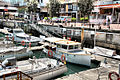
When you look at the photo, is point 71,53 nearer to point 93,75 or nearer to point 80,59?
point 80,59

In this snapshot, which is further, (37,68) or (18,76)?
(37,68)

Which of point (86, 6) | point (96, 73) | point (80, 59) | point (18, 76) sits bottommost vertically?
point (96, 73)

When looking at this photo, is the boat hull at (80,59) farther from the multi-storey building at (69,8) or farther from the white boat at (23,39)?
the multi-storey building at (69,8)

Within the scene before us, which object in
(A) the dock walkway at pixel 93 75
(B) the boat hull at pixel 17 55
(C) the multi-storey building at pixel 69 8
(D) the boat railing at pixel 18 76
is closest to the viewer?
(D) the boat railing at pixel 18 76

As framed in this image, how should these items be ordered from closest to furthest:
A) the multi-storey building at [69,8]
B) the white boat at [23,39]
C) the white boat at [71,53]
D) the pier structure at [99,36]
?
the white boat at [71,53] → the pier structure at [99,36] → the white boat at [23,39] → the multi-storey building at [69,8]

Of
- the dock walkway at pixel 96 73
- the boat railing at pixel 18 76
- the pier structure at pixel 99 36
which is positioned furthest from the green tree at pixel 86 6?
the boat railing at pixel 18 76

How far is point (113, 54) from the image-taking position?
77.6ft

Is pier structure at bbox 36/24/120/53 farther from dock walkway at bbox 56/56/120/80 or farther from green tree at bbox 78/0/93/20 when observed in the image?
dock walkway at bbox 56/56/120/80

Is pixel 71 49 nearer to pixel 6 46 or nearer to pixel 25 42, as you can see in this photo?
pixel 6 46

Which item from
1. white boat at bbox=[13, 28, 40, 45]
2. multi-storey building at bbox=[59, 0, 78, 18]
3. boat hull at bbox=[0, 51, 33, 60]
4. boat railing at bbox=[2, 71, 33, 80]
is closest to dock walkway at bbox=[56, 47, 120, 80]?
boat railing at bbox=[2, 71, 33, 80]

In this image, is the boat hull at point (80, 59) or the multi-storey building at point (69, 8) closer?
the boat hull at point (80, 59)

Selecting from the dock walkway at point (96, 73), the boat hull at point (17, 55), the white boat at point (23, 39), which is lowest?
the dock walkway at point (96, 73)

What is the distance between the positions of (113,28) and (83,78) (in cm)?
1701

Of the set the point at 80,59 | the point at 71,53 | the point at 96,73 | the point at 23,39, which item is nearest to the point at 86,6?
the point at 23,39
